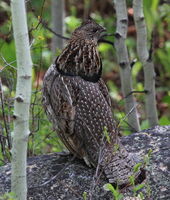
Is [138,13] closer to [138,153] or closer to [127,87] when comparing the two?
[127,87]

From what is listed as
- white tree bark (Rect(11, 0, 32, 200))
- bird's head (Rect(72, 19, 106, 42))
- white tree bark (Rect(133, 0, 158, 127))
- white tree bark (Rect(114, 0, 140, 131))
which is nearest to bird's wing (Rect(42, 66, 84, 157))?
bird's head (Rect(72, 19, 106, 42))

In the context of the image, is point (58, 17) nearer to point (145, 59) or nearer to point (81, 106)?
point (145, 59)

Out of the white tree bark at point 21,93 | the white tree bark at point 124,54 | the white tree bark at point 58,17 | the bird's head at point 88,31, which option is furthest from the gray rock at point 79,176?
the white tree bark at point 58,17

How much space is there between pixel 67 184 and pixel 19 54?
1.52 metres

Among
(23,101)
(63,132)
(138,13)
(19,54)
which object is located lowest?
(63,132)

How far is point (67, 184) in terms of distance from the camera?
4180mm

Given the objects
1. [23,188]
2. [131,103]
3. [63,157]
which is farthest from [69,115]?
[131,103]

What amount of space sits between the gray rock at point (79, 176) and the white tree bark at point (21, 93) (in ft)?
2.20

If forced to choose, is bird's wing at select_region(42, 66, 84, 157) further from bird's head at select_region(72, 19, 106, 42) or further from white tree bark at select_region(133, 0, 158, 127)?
white tree bark at select_region(133, 0, 158, 127)

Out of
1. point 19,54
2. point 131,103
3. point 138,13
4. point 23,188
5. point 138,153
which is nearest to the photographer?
point 19,54

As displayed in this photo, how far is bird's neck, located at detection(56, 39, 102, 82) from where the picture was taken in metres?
4.30

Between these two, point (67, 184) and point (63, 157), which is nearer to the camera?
point (67, 184)

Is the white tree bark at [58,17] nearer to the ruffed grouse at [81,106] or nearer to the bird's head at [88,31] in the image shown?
the bird's head at [88,31]

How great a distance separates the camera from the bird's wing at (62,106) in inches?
167
